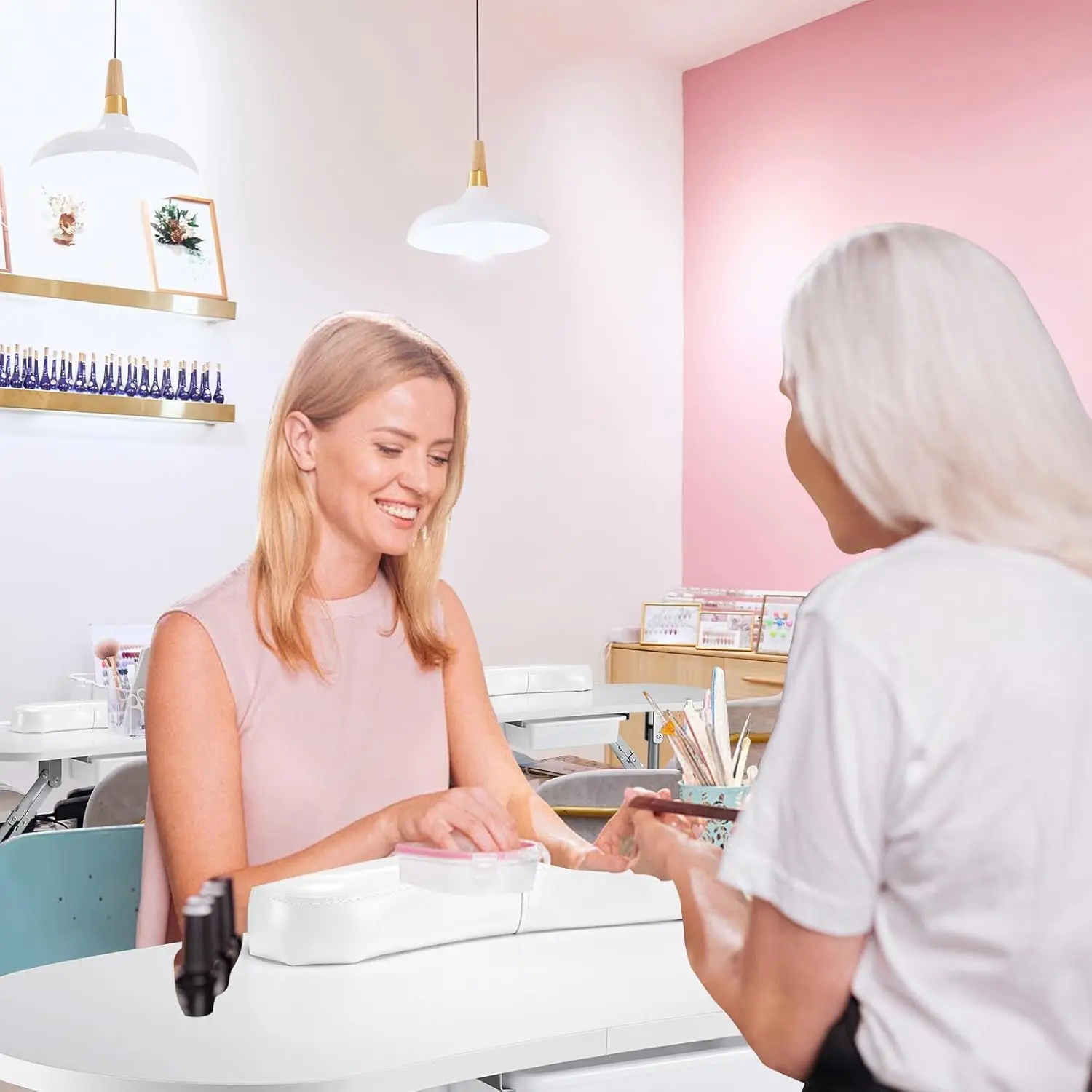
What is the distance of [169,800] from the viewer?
152cm

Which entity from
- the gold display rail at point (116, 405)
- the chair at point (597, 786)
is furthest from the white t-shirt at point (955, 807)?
the gold display rail at point (116, 405)

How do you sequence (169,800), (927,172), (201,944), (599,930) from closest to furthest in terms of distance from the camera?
(201,944) < (599,930) < (169,800) < (927,172)

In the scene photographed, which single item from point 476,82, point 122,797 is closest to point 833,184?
point 476,82

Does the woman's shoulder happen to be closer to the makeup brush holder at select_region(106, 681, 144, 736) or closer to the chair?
the chair

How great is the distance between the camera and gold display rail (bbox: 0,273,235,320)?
4734mm

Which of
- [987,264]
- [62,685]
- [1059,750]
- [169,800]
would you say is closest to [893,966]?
[1059,750]

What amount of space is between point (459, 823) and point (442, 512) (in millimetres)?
569

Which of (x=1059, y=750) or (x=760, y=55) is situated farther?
(x=760, y=55)

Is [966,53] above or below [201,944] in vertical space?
above

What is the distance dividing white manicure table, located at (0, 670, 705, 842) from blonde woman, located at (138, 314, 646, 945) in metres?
1.59

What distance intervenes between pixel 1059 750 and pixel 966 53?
5661 mm

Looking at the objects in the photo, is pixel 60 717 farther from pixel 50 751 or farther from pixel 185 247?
pixel 185 247

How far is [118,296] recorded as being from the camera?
16.2 feet

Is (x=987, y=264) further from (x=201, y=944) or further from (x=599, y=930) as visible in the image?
(x=599, y=930)
